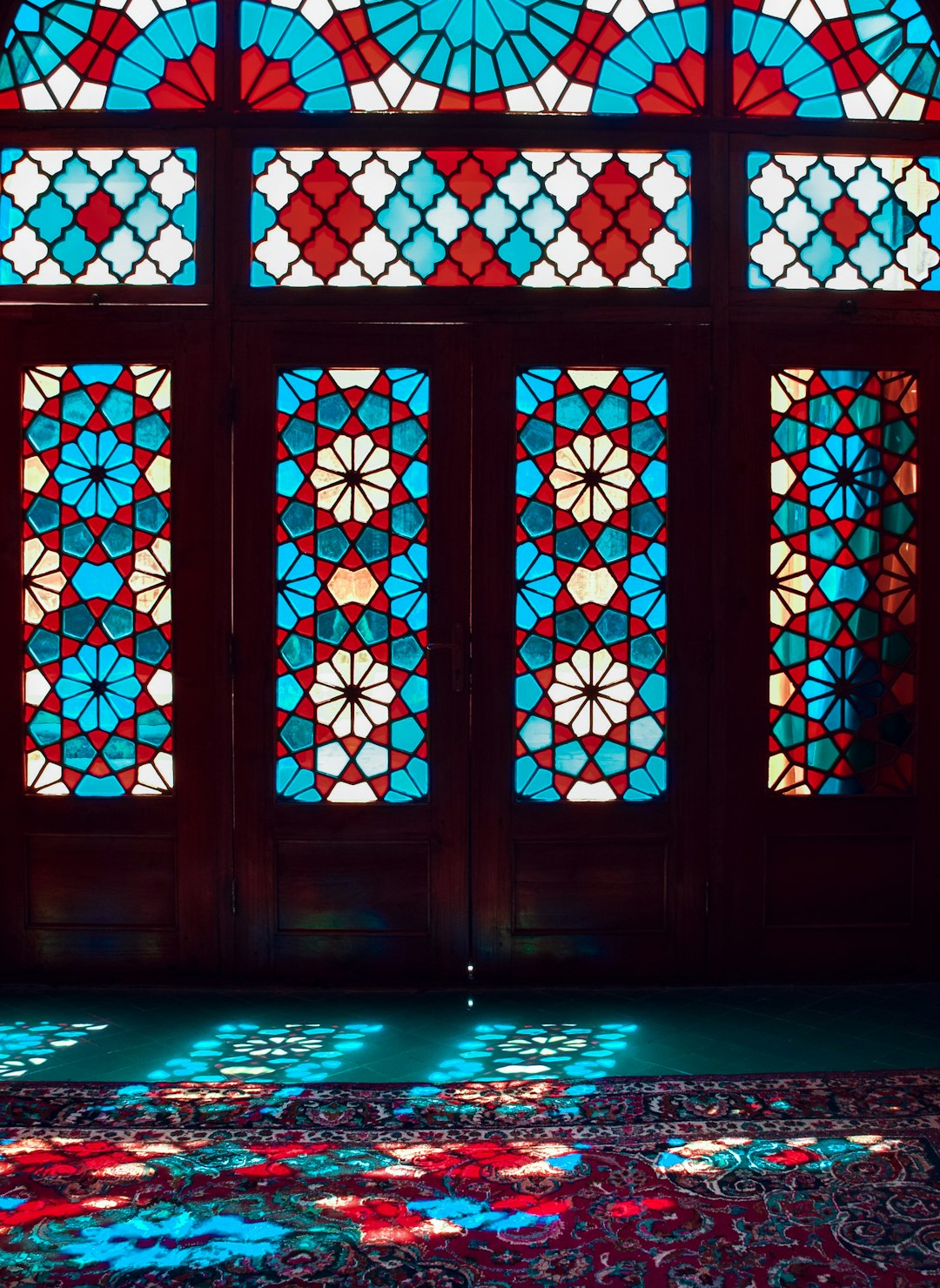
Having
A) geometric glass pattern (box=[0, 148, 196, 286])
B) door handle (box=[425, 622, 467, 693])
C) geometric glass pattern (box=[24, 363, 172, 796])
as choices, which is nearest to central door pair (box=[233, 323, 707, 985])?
door handle (box=[425, 622, 467, 693])

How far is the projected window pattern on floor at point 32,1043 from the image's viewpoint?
135 inches

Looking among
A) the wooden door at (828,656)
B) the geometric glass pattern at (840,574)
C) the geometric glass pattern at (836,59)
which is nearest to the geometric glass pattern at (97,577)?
the wooden door at (828,656)

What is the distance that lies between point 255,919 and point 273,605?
3.60ft

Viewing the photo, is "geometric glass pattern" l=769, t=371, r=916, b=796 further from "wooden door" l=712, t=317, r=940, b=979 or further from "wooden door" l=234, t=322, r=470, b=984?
"wooden door" l=234, t=322, r=470, b=984

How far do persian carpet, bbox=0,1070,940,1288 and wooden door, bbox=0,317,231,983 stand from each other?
3.28 feet

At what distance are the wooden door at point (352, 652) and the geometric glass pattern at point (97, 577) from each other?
→ 0.98ft

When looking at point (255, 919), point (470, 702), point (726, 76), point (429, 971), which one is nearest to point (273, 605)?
point (470, 702)

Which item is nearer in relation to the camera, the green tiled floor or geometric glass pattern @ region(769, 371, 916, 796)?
the green tiled floor

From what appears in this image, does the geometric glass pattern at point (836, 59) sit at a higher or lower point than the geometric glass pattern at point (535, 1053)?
higher

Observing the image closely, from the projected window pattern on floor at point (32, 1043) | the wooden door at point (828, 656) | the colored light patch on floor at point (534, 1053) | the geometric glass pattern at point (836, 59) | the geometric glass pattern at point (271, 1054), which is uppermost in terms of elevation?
the geometric glass pattern at point (836, 59)

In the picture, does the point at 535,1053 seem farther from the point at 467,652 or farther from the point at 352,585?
the point at 352,585

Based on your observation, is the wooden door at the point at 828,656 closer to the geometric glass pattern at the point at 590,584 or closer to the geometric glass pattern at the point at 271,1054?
the geometric glass pattern at the point at 590,584

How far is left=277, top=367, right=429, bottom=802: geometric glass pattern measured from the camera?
13.8ft

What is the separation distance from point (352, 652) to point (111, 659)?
841 mm
